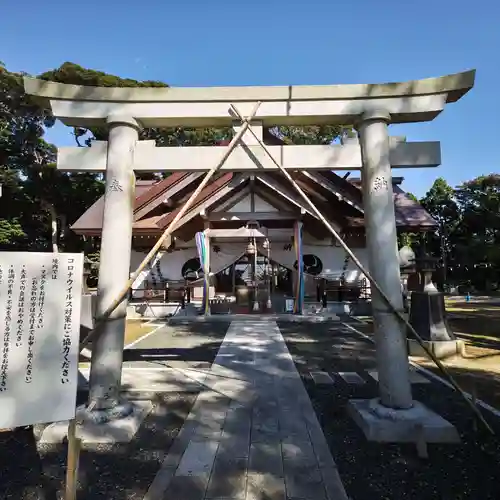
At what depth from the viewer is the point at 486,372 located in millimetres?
6156

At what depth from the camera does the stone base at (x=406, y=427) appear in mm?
3596

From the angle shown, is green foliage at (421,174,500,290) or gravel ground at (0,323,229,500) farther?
green foliage at (421,174,500,290)

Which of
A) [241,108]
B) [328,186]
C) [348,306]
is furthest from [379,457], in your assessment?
[328,186]

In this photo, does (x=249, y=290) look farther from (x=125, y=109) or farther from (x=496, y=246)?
(x=496, y=246)

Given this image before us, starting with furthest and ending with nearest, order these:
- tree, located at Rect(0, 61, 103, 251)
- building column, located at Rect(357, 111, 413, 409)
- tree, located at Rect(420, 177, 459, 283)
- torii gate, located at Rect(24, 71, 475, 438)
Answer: tree, located at Rect(420, 177, 459, 283), tree, located at Rect(0, 61, 103, 251), torii gate, located at Rect(24, 71, 475, 438), building column, located at Rect(357, 111, 413, 409)

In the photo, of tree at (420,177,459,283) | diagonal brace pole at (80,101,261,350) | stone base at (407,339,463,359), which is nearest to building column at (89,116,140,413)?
A: diagonal brace pole at (80,101,261,350)

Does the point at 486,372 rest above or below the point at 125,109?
below

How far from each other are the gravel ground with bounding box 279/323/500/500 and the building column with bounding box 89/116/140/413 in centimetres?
255

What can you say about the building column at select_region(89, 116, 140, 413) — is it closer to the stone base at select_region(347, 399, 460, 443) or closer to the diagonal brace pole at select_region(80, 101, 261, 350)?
the diagonal brace pole at select_region(80, 101, 261, 350)

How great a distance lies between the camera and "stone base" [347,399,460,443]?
360 cm

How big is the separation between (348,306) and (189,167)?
38.1ft

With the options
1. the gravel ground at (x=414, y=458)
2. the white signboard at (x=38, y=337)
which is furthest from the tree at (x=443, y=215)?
the white signboard at (x=38, y=337)

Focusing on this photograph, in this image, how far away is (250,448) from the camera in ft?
11.6

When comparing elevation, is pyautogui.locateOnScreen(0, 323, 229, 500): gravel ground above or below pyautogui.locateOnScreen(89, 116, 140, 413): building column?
below
